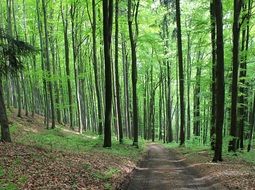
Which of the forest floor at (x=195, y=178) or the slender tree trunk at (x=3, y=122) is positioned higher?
the slender tree trunk at (x=3, y=122)

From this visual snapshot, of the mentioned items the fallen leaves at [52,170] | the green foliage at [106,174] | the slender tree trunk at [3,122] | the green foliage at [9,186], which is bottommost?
the green foliage at [106,174]

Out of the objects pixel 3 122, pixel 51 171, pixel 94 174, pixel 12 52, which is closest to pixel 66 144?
pixel 3 122

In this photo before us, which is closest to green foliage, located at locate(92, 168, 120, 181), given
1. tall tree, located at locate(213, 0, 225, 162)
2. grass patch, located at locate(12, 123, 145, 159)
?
grass patch, located at locate(12, 123, 145, 159)

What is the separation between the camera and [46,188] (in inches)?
330

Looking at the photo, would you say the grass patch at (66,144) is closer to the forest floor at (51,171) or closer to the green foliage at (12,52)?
the forest floor at (51,171)

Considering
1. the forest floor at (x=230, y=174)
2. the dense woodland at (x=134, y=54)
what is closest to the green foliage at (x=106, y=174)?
the forest floor at (x=230, y=174)

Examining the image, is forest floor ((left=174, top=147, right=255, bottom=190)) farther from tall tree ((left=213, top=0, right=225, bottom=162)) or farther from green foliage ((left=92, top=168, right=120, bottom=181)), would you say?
green foliage ((left=92, top=168, right=120, bottom=181))

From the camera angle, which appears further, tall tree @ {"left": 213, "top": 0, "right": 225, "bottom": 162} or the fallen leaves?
tall tree @ {"left": 213, "top": 0, "right": 225, "bottom": 162}

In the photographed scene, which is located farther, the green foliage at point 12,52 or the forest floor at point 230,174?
the green foliage at point 12,52

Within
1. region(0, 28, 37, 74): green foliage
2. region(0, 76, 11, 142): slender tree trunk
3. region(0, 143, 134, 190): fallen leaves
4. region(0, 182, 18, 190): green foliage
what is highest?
region(0, 28, 37, 74): green foliage

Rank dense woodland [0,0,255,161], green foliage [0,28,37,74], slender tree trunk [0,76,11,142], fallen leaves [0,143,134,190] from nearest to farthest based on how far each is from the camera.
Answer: fallen leaves [0,143,134,190] → slender tree trunk [0,76,11,142] → green foliage [0,28,37,74] → dense woodland [0,0,255,161]

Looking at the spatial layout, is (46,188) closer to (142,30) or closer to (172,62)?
(142,30)

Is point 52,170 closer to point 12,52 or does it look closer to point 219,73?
point 12,52

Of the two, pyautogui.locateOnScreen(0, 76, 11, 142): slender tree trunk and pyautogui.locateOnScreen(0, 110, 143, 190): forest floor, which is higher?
pyautogui.locateOnScreen(0, 76, 11, 142): slender tree trunk
